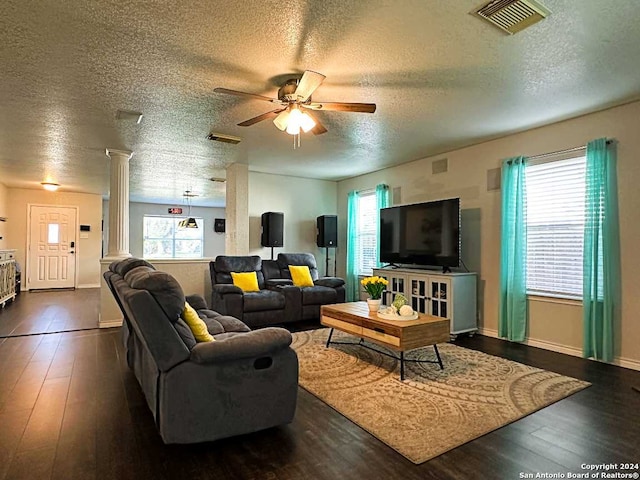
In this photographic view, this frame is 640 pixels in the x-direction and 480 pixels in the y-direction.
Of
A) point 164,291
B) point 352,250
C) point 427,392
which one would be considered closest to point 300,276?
point 352,250

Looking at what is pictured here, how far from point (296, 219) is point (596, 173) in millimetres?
4820

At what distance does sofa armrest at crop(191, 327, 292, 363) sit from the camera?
81.2 inches

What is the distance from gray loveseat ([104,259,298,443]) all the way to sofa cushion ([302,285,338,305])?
10.5 feet

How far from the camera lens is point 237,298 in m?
5.00

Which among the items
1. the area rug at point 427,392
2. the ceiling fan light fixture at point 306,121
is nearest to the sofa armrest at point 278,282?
the area rug at point 427,392

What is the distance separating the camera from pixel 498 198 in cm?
480

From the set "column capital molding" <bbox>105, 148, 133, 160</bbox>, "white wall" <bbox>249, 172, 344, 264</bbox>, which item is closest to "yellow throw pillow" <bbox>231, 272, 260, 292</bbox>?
"white wall" <bbox>249, 172, 344, 264</bbox>

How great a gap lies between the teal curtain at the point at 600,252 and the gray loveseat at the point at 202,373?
3198 mm

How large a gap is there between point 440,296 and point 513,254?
0.99 metres

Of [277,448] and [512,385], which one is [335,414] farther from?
[512,385]

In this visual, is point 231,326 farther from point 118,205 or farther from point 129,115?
point 118,205

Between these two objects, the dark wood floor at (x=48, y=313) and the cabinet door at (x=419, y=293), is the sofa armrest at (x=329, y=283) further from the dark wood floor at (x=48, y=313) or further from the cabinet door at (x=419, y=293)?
the dark wood floor at (x=48, y=313)

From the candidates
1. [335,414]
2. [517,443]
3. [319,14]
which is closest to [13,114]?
[319,14]

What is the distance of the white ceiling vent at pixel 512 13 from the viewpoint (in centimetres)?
214
